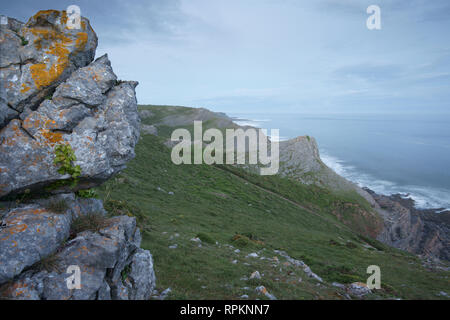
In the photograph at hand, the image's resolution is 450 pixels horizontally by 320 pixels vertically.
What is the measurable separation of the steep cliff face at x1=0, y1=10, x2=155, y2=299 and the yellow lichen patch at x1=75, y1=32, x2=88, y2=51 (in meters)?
0.04

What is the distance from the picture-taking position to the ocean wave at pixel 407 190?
81562 mm

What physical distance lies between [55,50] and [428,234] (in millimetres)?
76836

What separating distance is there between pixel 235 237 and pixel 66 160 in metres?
18.2

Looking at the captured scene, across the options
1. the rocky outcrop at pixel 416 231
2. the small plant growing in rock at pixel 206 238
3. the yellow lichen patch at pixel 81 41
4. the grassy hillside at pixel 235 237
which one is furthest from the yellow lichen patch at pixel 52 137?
the rocky outcrop at pixel 416 231

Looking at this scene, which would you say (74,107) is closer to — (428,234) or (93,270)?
(93,270)

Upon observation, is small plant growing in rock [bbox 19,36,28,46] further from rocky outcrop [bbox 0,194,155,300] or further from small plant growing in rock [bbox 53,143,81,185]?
rocky outcrop [bbox 0,194,155,300]

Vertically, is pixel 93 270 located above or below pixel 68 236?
below

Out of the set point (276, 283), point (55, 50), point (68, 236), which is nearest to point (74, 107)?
point (55, 50)

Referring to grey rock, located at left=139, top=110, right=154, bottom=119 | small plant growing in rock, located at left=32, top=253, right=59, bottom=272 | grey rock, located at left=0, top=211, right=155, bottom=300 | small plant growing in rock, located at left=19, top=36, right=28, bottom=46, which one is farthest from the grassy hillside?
grey rock, located at left=139, top=110, right=154, bottom=119

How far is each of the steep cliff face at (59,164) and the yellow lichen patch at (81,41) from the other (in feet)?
0.12

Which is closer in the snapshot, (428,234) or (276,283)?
(276,283)

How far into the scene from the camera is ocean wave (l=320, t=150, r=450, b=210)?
8156cm

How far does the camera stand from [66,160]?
8219mm
